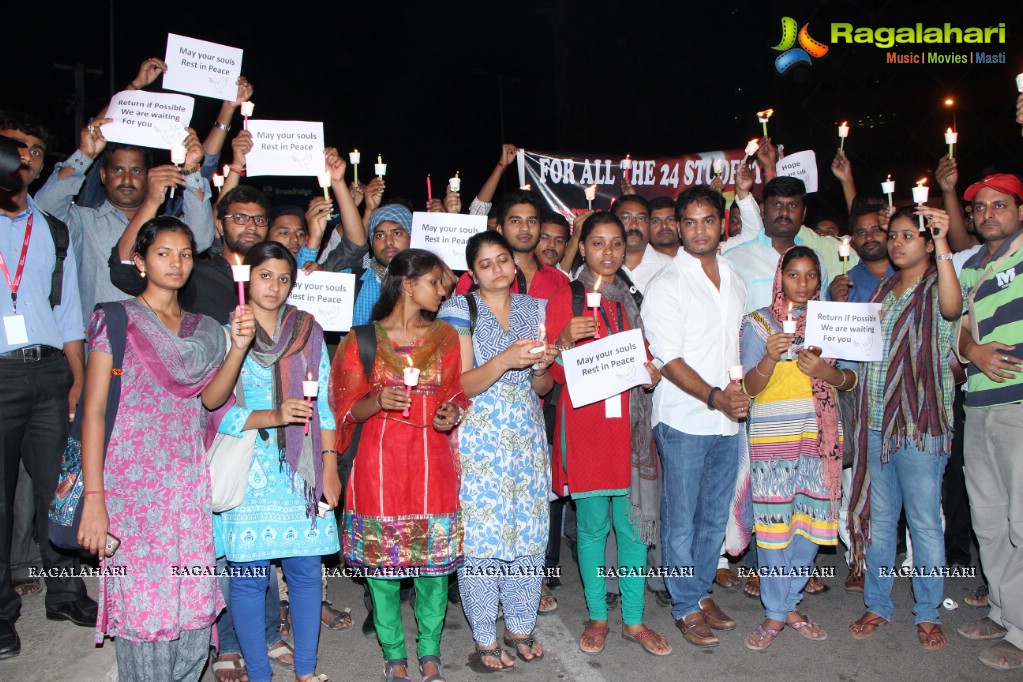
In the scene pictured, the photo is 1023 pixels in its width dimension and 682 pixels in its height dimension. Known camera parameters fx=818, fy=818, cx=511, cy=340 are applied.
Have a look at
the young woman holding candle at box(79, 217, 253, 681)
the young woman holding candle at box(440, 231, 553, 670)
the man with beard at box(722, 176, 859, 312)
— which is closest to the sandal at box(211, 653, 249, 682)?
the young woman holding candle at box(79, 217, 253, 681)

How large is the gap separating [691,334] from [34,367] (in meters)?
3.34

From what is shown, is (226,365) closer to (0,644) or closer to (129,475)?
(129,475)

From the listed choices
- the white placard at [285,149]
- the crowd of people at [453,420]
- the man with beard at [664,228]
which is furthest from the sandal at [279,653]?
the man with beard at [664,228]

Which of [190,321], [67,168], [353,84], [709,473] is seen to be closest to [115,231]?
[67,168]

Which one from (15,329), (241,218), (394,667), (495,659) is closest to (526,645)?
(495,659)

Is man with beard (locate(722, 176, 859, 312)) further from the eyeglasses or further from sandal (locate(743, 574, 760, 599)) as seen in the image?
the eyeglasses

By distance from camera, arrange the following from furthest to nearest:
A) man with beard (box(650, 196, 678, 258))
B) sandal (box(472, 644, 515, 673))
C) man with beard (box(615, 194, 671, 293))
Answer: man with beard (box(650, 196, 678, 258)) < man with beard (box(615, 194, 671, 293)) < sandal (box(472, 644, 515, 673))

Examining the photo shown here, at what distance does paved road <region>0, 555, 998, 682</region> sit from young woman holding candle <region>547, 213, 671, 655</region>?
0.57ft

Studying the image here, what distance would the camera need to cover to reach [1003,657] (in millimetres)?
4148

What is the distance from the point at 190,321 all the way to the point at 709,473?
9.34 feet

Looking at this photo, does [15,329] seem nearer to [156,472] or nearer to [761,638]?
[156,472]

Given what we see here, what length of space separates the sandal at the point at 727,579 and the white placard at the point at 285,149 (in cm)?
363

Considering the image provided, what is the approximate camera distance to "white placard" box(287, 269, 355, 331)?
464cm

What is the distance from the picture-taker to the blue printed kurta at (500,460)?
13.1ft
